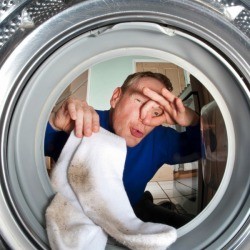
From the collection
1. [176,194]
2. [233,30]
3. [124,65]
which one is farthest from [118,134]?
[233,30]

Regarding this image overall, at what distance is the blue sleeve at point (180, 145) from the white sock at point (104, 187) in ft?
0.74

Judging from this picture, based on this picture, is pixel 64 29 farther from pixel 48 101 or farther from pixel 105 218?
pixel 105 218

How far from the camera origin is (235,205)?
2.47ft

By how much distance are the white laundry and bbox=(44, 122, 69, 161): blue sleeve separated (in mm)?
57

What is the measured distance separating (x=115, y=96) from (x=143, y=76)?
0.10 metres

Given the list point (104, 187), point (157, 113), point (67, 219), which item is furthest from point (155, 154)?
point (67, 219)

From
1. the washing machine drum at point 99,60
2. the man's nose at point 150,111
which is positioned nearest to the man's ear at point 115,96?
the man's nose at point 150,111

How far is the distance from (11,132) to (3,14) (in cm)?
21

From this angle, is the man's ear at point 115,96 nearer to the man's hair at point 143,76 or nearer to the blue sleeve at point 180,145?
the man's hair at point 143,76

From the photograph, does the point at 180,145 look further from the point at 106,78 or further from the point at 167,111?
the point at 106,78

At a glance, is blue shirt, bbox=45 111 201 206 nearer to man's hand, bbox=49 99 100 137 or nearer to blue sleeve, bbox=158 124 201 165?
blue sleeve, bbox=158 124 201 165

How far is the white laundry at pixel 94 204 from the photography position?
2.41ft

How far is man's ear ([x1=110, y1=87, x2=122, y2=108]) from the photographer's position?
999 mm

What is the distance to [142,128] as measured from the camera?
3.25ft
